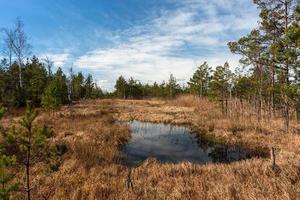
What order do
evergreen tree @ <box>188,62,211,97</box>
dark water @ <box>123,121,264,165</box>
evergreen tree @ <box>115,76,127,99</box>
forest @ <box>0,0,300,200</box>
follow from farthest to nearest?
evergreen tree @ <box>115,76,127,99</box>
evergreen tree @ <box>188,62,211,97</box>
dark water @ <box>123,121,264,165</box>
forest @ <box>0,0,300,200</box>

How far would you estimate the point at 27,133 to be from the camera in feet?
17.8

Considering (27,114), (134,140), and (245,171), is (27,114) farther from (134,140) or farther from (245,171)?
(134,140)

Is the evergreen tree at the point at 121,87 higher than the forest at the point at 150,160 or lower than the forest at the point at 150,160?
higher

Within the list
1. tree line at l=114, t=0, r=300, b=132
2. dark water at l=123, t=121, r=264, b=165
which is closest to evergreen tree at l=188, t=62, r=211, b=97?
tree line at l=114, t=0, r=300, b=132

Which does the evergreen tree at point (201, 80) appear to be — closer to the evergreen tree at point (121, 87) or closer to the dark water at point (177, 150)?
the evergreen tree at point (121, 87)

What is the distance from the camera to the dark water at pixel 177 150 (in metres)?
12.1

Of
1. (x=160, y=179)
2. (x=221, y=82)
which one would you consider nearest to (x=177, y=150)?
(x=160, y=179)

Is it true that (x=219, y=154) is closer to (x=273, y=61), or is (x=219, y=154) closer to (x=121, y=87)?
(x=273, y=61)

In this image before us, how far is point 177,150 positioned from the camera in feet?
45.6

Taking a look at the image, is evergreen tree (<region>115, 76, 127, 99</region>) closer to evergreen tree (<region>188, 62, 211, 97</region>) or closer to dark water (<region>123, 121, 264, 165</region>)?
evergreen tree (<region>188, 62, 211, 97</region>)

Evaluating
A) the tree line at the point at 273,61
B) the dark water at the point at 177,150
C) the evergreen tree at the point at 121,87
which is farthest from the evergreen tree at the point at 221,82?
the evergreen tree at the point at 121,87

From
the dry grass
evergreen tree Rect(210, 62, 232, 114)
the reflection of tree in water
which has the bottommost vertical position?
the reflection of tree in water

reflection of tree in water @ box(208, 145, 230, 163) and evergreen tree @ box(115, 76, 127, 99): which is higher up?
evergreen tree @ box(115, 76, 127, 99)

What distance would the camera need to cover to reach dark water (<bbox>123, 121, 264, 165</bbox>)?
12.1m
